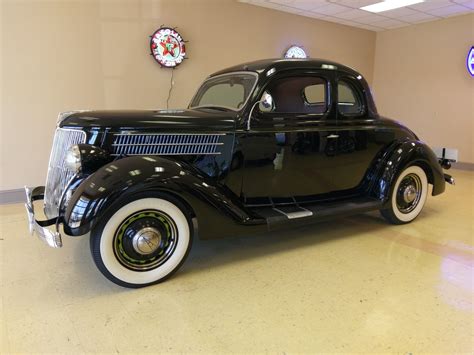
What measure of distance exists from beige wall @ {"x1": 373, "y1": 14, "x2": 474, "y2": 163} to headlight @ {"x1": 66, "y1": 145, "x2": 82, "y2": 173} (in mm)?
6920

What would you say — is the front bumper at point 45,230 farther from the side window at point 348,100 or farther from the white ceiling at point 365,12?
the white ceiling at point 365,12

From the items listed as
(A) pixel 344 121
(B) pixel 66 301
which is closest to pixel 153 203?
(B) pixel 66 301

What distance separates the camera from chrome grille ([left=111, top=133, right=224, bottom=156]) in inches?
93.0

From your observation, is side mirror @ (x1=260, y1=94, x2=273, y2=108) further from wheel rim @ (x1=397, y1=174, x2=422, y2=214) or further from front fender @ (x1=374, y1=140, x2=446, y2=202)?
wheel rim @ (x1=397, y1=174, x2=422, y2=214)

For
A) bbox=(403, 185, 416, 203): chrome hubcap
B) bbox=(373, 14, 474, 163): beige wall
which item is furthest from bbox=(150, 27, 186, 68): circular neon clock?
bbox=(373, 14, 474, 163): beige wall

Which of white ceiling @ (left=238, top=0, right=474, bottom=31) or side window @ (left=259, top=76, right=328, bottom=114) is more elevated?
white ceiling @ (left=238, top=0, right=474, bottom=31)

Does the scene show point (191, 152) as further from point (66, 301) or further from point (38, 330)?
point (38, 330)

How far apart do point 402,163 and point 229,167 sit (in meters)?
1.74

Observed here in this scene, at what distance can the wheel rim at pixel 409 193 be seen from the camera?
3375mm

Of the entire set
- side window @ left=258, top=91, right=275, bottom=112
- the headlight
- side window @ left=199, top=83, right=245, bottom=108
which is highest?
side window @ left=199, top=83, right=245, bottom=108

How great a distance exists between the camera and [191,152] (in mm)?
2518

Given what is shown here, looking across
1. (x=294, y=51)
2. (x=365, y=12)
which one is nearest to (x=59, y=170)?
(x=294, y=51)

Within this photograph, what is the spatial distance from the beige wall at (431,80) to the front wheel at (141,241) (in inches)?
254

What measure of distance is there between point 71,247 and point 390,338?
8.02ft
